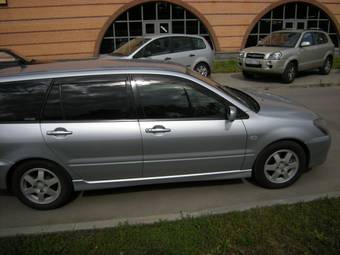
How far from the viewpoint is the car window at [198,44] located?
526 inches

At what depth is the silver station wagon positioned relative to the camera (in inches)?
156

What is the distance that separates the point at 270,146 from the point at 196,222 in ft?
4.43

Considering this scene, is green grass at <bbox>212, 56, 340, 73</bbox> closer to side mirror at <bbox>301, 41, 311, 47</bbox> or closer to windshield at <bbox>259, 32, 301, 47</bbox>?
windshield at <bbox>259, 32, 301, 47</bbox>

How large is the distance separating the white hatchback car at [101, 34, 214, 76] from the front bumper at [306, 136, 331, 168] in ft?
25.2

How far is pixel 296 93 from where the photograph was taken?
11.3 meters

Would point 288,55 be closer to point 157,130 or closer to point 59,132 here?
point 157,130

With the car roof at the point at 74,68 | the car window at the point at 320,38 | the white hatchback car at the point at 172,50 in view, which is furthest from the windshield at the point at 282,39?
the car roof at the point at 74,68

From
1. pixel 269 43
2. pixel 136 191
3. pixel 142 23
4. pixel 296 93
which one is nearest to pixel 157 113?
pixel 136 191

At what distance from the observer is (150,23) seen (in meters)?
20.2

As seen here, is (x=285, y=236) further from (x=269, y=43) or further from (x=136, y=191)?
(x=269, y=43)

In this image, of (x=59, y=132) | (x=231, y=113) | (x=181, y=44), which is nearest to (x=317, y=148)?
(x=231, y=113)

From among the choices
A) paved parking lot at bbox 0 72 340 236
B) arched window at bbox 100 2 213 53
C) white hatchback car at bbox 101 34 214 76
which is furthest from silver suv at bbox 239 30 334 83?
paved parking lot at bbox 0 72 340 236

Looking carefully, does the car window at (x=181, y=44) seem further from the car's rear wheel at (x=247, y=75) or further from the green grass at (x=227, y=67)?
the green grass at (x=227, y=67)

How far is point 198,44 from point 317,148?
9466 mm
